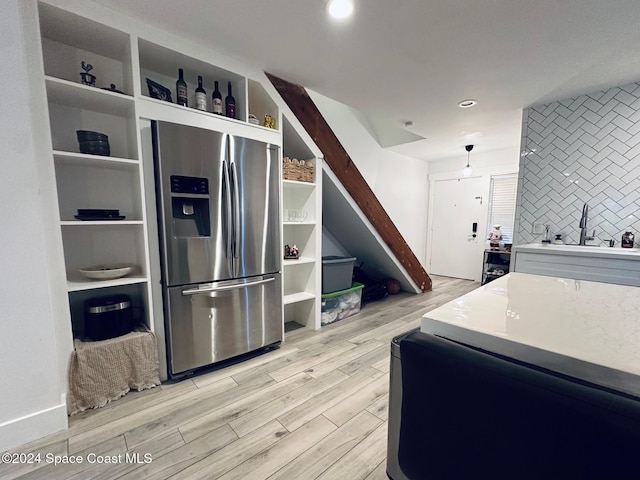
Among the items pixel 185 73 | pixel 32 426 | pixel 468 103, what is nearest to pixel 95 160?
pixel 185 73

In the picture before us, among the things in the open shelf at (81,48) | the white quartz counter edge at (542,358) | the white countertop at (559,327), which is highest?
the open shelf at (81,48)

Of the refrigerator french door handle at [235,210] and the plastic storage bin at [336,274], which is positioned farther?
the plastic storage bin at [336,274]

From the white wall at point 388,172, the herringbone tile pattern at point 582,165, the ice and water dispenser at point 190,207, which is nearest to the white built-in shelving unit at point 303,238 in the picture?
the ice and water dispenser at point 190,207

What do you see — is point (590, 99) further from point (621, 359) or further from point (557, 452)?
point (557, 452)

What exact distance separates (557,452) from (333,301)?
2.76 metres

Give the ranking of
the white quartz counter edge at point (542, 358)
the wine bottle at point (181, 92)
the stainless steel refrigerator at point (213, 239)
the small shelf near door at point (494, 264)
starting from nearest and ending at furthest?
the white quartz counter edge at point (542, 358)
the stainless steel refrigerator at point (213, 239)
the wine bottle at point (181, 92)
the small shelf near door at point (494, 264)

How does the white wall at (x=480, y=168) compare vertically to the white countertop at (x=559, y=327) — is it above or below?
above

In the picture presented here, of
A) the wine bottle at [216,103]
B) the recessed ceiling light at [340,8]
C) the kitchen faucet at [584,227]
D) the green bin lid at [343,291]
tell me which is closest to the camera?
the recessed ceiling light at [340,8]

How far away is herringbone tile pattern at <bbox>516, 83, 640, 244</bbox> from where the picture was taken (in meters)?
2.56

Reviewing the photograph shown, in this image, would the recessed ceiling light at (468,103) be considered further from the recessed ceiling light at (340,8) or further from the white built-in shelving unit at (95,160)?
the white built-in shelving unit at (95,160)

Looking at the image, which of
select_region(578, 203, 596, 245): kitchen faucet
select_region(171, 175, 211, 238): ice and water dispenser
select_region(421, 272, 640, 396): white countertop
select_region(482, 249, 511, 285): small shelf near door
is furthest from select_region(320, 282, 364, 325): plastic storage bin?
select_region(482, 249, 511, 285): small shelf near door

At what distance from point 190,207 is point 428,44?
2082mm

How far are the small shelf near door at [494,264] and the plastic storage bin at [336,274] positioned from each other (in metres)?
2.91

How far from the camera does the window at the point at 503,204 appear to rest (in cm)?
470
